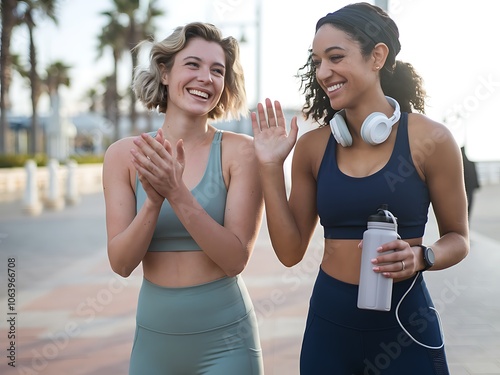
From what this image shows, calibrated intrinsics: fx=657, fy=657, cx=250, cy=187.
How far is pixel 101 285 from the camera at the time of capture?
21.8 ft

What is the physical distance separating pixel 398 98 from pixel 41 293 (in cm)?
506

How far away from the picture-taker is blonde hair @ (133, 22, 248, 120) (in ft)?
6.58

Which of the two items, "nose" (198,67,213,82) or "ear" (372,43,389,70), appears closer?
"ear" (372,43,389,70)

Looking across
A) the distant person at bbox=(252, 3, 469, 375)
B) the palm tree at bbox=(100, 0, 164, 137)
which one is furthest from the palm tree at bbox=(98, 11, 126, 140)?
the distant person at bbox=(252, 3, 469, 375)

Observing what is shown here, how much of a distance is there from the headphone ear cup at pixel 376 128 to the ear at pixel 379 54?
0.50ft

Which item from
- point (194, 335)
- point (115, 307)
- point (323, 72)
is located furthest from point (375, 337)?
point (115, 307)

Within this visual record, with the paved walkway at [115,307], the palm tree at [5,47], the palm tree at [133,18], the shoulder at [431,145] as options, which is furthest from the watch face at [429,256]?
the palm tree at [133,18]

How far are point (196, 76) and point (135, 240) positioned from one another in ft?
1.75

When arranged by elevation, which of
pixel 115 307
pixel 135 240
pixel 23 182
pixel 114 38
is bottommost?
pixel 23 182

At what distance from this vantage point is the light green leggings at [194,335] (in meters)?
1.91

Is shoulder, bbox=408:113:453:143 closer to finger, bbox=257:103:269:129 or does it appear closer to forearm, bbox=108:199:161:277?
finger, bbox=257:103:269:129

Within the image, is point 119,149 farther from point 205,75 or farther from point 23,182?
point 23,182

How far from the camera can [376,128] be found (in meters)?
1.80

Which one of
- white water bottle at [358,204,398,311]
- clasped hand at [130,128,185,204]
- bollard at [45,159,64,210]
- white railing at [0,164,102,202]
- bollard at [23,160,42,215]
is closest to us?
white water bottle at [358,204,398,311]
